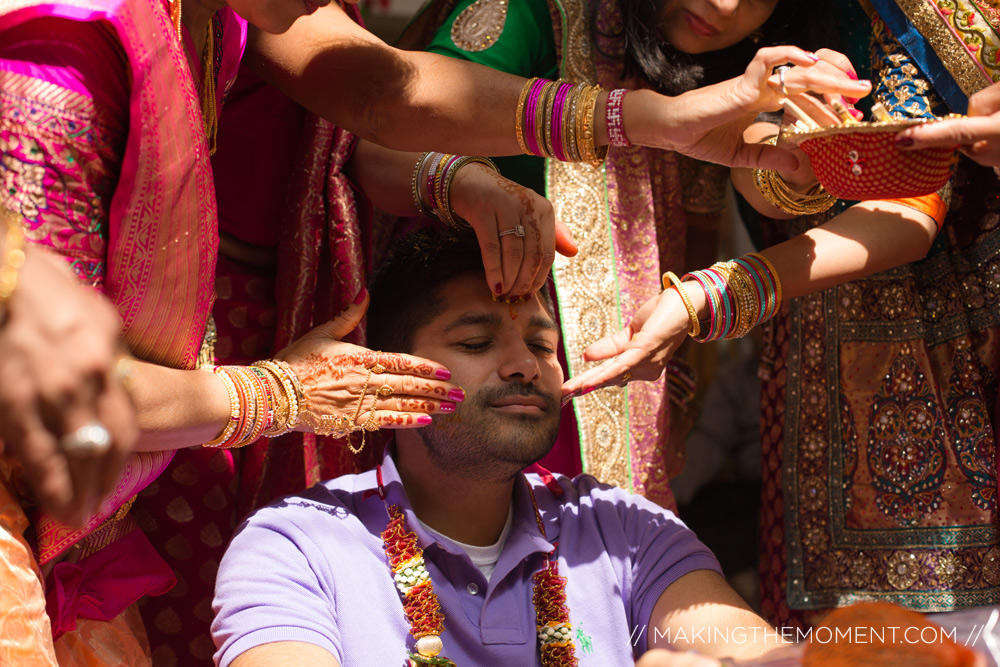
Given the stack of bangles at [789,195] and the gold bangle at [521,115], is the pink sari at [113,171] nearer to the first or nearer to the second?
Result: the gold bangle at [521,115]

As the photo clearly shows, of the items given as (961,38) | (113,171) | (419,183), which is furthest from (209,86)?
(961,38)

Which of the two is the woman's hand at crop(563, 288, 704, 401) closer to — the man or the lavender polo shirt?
the man

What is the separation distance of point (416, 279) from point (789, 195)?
748 mm

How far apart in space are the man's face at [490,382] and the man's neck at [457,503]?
0.03m

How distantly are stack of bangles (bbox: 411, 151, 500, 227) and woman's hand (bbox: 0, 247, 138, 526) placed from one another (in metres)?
1.06

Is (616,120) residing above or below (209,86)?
above

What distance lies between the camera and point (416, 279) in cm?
192

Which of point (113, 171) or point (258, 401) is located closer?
point (113, 171)

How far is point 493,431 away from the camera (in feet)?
5.61

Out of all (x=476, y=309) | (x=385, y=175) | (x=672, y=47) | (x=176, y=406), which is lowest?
(x=176, y=406)

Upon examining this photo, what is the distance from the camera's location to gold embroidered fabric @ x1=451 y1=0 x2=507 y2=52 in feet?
6.45

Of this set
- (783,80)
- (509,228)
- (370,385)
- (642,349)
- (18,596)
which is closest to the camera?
(18,596)

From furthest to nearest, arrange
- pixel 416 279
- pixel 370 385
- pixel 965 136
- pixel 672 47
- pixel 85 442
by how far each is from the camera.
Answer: pixel 672 47
pixel 416 279
pixel 370 385
pixel 965 136
pixel 85 442

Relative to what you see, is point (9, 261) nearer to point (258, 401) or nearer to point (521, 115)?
point (258, 401)
